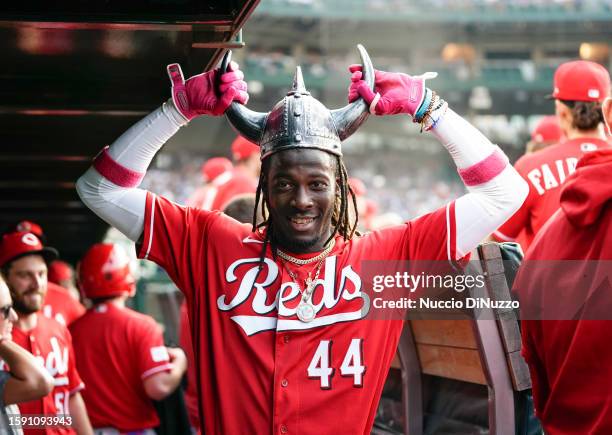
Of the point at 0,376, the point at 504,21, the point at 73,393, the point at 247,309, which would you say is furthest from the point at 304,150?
the point at 504,21

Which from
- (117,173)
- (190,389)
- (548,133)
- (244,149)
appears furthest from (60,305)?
(548,133)

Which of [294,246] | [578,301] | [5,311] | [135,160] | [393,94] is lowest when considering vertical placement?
[578,301]

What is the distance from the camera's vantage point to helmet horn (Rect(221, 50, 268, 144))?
3.37 meters

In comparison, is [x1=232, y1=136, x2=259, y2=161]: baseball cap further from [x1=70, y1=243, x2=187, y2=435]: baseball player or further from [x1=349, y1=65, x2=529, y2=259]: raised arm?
[x1=349, y1=65, x2=529, y2=259]: raised arm

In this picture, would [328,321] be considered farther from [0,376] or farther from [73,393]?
[73,393]

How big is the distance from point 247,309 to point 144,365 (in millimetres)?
2474

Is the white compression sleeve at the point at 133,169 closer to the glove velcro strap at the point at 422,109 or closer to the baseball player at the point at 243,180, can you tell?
the glove velcro strap at the point at 422,109

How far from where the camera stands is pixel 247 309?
3.25 metres

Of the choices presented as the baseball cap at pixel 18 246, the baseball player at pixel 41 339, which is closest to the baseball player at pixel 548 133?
the baseball cap at pixel 18 246

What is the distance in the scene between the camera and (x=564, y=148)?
5547mm

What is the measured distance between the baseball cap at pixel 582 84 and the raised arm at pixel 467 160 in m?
2.50

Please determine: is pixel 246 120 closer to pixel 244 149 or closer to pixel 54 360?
pixel 54 360

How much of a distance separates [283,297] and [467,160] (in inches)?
30.2

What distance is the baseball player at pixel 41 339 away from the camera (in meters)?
4.82
